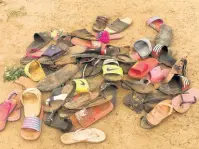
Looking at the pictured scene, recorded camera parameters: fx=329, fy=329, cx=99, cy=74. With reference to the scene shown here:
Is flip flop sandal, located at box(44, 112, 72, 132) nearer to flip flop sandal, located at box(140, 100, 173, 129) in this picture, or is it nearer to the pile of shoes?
the pile of shoes

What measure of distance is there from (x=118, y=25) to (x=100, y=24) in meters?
0.21

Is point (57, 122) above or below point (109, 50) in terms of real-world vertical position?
below

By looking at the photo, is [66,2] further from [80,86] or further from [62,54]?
[80,86]

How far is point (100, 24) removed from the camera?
12.8 feet

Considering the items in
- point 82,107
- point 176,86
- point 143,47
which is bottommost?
point 82,107

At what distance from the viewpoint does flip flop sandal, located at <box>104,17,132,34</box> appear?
3.84m

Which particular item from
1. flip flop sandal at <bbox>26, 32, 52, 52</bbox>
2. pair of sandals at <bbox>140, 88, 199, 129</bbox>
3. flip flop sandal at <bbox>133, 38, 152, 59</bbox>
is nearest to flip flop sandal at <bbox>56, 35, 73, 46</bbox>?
flip flop sandal at <bbox>26, 32, 52, 52</bbox>

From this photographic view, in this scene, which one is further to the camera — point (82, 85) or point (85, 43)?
point (85, 43)

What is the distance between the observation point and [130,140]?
2.80 meters

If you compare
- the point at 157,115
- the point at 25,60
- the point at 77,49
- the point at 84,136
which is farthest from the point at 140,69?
the point at 25,60

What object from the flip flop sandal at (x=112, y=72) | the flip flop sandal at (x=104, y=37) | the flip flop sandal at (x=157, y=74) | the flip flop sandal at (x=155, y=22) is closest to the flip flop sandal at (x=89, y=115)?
the flip flop sandal at (x=112, y=72)

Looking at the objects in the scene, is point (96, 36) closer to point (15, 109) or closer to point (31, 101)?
point (31, 101)

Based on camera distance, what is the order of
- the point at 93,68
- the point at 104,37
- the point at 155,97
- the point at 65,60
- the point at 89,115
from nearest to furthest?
the point at 89,115 < the point at 155,97 < the point at 93,68 < the point at 65,60 < the point at 104,37

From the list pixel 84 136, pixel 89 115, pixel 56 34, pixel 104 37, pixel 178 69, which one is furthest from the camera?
pixel 56 34
